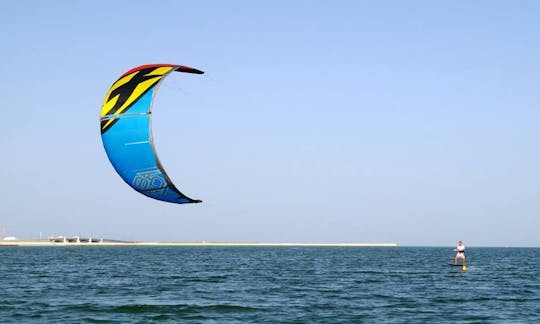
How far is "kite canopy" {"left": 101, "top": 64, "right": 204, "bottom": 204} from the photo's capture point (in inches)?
802

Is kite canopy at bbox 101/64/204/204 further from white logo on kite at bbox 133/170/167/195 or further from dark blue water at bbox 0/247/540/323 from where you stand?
dark blue water at bbox 0/247/540/323

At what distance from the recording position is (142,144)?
20375mm

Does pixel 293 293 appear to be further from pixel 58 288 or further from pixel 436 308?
pixel 58 288

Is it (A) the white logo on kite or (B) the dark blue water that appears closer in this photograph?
(A) the white logo on kite

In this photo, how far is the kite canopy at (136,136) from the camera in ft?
66.8

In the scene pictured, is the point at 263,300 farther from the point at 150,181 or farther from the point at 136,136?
the point at 136,136

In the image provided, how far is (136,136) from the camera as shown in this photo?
2055cm

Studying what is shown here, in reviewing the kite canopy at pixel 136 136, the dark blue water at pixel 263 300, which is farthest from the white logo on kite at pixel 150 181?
the dark blue water at pixel 263 300

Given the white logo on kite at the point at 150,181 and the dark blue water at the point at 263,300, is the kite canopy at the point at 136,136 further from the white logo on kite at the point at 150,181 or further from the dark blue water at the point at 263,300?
the dark blue water at the point at 263,300

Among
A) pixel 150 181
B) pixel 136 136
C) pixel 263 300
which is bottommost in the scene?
pixel 263 300

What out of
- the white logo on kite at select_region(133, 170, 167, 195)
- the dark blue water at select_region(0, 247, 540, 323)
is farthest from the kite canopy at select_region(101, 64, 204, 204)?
the dark blue water at select_region(0, 247, 540, 323)

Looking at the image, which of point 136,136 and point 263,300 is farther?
point 263,300

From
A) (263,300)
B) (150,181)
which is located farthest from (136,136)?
(263,300)

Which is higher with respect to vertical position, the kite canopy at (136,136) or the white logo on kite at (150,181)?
the kite canopy at (136,136)
